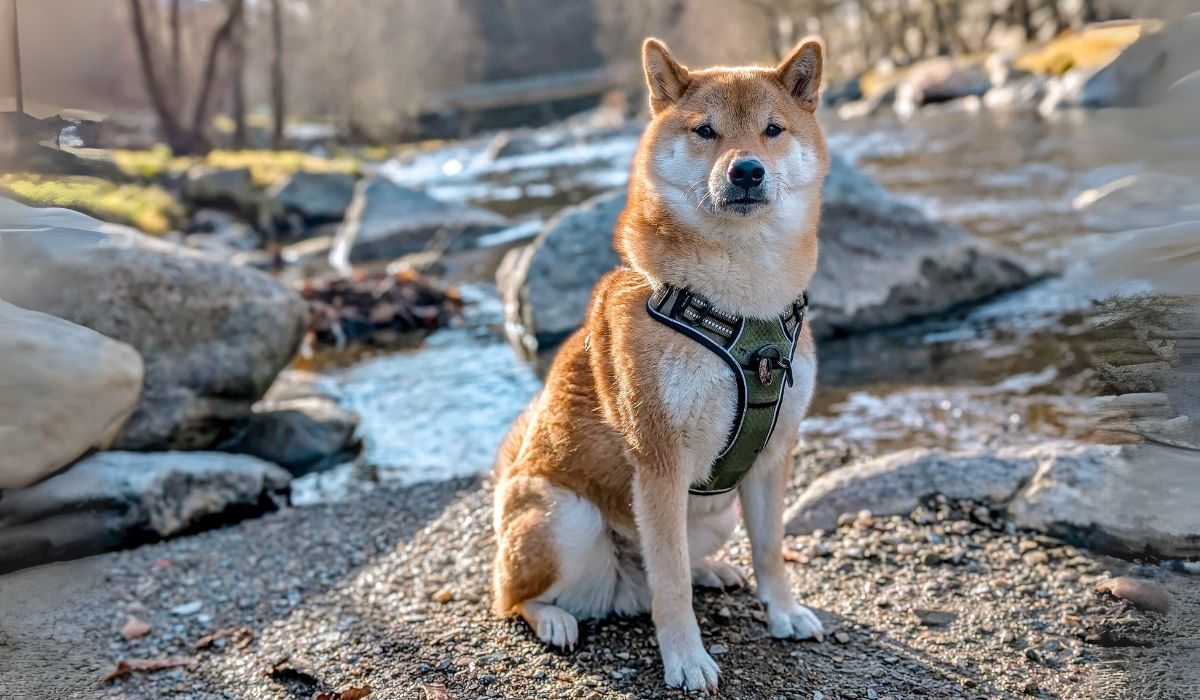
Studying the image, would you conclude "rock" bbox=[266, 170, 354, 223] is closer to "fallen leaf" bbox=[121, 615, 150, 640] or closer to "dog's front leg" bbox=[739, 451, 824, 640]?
"fallen leaf" bbox=[121, 615, 150, 640]

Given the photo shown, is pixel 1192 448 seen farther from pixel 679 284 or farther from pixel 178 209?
pixel 178 209

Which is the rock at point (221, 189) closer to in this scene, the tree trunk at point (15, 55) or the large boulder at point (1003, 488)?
the large boulder at point (1003, 488)

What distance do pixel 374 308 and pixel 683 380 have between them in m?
8.06

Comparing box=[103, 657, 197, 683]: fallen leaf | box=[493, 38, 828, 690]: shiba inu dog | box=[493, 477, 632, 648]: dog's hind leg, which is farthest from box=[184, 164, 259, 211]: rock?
box=[493, 38, 828, 690]: shiba inu dog

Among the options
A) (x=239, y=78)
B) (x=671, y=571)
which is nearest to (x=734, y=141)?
(x=671, y=571)

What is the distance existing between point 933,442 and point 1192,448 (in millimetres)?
4817

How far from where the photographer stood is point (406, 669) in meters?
3.70

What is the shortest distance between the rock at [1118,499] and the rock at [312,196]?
17492mm

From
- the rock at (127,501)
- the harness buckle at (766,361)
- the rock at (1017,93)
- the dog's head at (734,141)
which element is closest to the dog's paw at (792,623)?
the harness buckle at (766,361)

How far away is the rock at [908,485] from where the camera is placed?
191 inches

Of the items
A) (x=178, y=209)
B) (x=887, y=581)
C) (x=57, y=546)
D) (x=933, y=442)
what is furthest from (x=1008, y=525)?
(x=178, y=209)

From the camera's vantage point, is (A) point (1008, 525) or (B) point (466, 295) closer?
(A) point (1008, 525)

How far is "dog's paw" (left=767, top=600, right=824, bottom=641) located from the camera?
12.3ft

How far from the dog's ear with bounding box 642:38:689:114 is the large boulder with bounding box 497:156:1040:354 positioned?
5.46 metres
